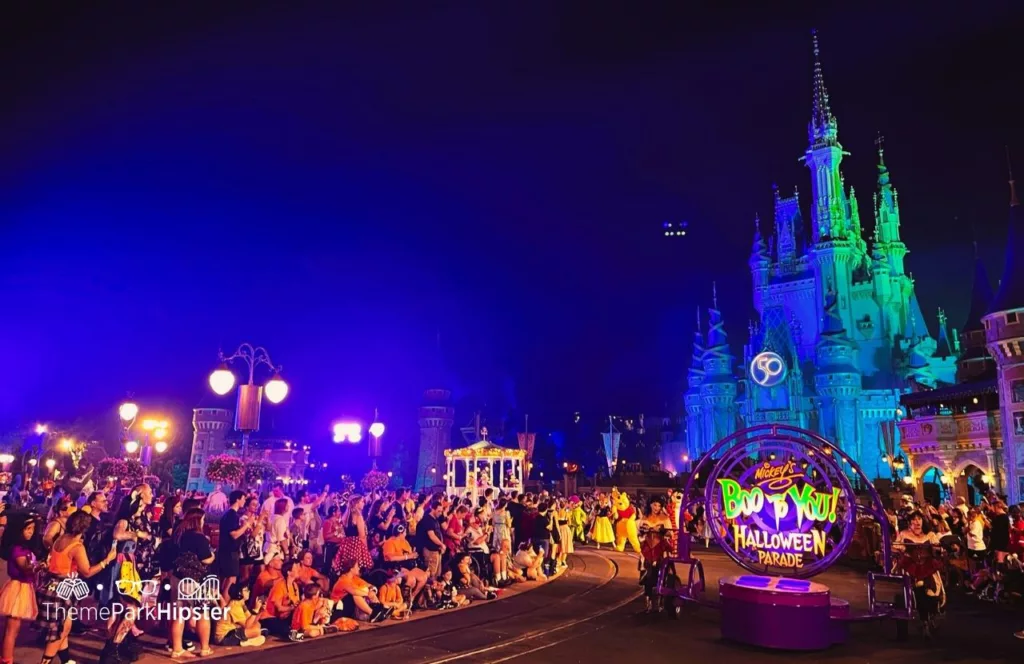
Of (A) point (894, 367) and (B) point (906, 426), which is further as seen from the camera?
(A) point (894, 367)

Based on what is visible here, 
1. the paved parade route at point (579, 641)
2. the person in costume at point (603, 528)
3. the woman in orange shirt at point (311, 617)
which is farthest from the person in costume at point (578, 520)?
the woman in orange shirt at point (311, 617)

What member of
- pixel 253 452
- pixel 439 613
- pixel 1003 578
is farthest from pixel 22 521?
pixel 253 452

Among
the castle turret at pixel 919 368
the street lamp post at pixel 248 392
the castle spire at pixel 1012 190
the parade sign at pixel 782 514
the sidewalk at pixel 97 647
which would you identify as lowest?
the sidewalk at pixel 97 647

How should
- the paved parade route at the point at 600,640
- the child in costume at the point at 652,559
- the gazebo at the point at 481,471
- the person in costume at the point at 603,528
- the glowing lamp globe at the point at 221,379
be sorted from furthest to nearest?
the gazebo at the point at 481,471 < the person in costume at the point at 603,528 < the glowing lamp globe at the point at 221,379 < the child in costume at the point at 652,559 < the paved parade route at the point at 600,640

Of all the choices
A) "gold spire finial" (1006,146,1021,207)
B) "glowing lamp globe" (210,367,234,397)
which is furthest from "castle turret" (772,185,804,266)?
"glowing lamp globe" (210,367,234,397)

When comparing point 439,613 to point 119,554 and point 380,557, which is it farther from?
point 119,554

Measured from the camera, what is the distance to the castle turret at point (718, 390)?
218 ft

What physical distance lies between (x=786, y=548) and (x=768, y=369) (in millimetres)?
54495

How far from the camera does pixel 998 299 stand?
29297 millimetres

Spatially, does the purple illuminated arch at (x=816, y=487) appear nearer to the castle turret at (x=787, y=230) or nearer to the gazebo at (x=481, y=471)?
the gazebo at (x=481, y=471)

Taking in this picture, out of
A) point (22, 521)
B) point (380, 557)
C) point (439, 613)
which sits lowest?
point (439, 613)

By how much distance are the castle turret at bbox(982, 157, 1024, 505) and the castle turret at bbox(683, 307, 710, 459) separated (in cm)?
3722

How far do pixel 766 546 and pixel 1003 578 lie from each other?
720 centimetres

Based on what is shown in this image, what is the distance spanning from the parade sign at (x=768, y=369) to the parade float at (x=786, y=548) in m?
52.9
